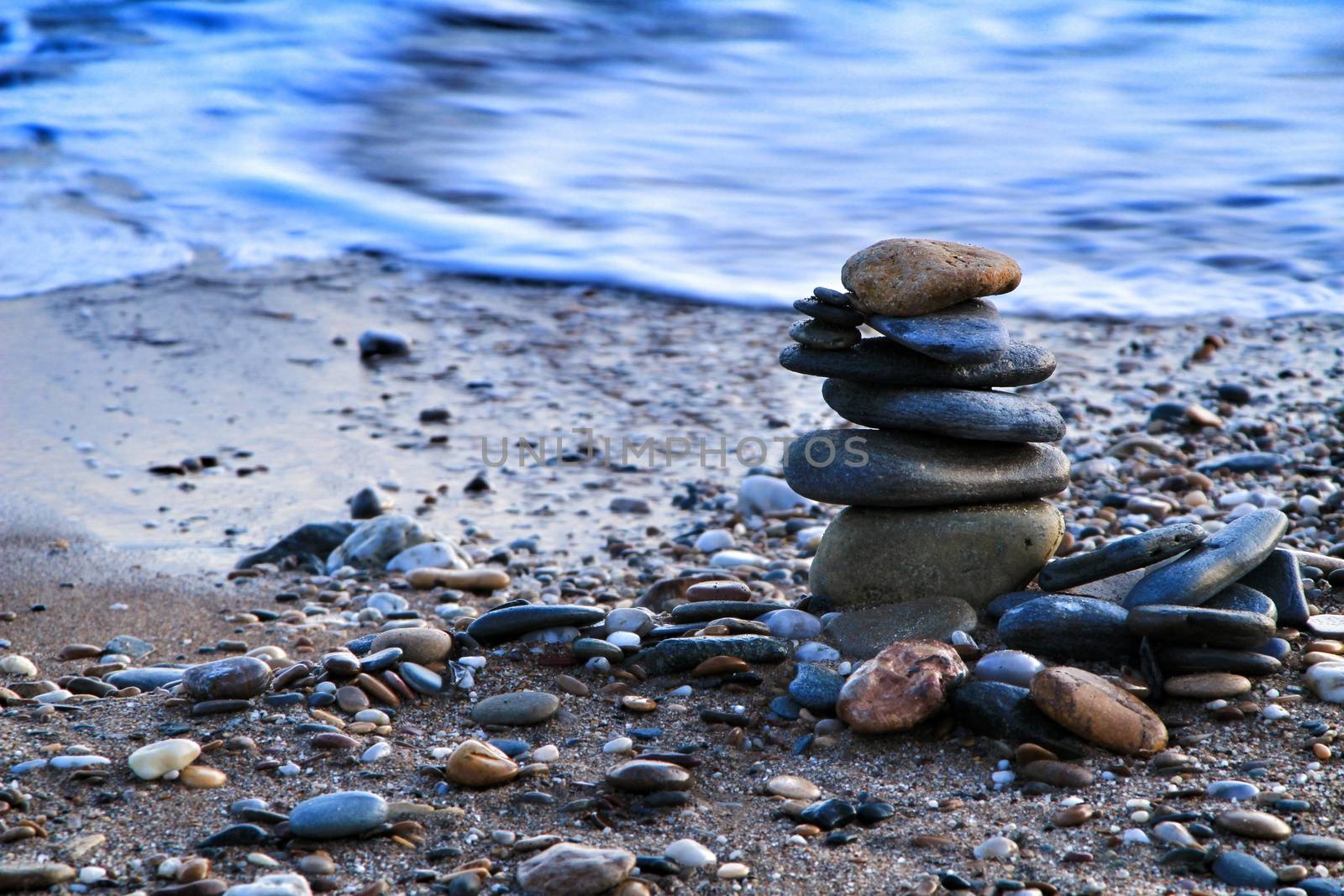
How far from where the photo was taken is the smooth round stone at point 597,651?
315 cm

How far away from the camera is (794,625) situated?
327 cm

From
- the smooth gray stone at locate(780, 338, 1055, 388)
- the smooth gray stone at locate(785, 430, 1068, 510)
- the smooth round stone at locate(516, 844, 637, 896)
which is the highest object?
the smooth gray stone at locate(780, 338, 1055, 388)

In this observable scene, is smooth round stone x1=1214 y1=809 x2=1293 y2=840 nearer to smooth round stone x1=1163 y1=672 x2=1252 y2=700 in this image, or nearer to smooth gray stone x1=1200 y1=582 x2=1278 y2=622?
smooth round stone x1=1163 y1=672 x2=1252 y2=700

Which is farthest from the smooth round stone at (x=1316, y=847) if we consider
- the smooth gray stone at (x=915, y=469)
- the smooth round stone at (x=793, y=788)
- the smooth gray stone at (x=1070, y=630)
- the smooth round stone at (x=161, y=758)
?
the smooth round stone at (x=161, y=758)

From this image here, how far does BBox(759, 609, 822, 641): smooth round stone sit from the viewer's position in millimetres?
3260

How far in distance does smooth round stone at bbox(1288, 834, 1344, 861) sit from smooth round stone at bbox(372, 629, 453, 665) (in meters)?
1.92

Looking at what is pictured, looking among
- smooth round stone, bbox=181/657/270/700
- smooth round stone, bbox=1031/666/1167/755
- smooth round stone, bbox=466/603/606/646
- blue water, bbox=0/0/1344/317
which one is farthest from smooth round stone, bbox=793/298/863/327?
blue water, bbox=0/0/1344/317

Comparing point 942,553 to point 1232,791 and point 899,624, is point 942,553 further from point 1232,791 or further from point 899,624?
point 1232,791

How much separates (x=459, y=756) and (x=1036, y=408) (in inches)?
68.2

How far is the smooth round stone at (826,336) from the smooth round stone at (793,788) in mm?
1226

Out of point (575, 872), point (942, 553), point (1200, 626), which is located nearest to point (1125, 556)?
point (1200, 626)

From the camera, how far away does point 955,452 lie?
332 centimetres

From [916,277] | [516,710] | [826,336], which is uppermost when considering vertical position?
[916,277]

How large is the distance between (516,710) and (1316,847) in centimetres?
165
